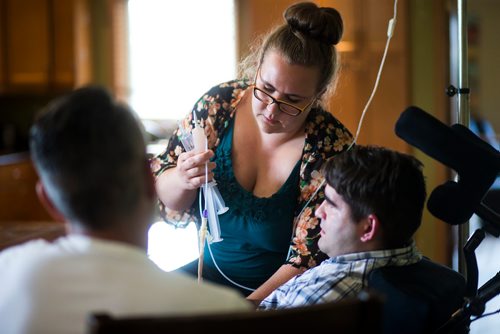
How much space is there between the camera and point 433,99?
4117 millimetres

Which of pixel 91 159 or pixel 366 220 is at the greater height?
pixel 91 159

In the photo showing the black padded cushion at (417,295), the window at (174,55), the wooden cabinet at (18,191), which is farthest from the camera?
the window at (174,55)

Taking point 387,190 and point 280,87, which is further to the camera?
point 280,87

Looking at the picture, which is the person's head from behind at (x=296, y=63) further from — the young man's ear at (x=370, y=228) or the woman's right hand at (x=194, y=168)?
the young man's ear at (x=370, y=228)

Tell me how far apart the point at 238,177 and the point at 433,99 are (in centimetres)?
235

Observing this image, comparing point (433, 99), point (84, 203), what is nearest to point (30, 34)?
point (433, 99)

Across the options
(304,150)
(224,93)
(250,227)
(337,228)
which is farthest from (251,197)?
(337,228)

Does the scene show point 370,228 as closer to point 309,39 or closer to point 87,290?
point 309,39

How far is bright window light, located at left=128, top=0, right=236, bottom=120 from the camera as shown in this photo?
5.41 metres

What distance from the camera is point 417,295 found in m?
1.46

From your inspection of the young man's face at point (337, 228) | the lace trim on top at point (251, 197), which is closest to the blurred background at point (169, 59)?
the lace trim on top at point (251, 197)

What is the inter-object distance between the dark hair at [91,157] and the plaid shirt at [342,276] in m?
0.60

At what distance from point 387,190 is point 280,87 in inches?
18.3

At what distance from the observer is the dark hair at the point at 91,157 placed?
3.39ft
